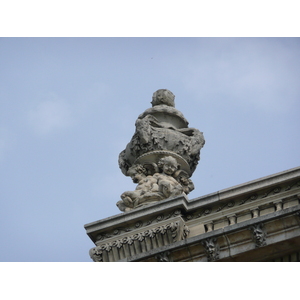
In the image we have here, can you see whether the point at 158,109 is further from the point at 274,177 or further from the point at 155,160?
the point at 274,177

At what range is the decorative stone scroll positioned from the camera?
16.4 meters

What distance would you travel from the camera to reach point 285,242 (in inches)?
593

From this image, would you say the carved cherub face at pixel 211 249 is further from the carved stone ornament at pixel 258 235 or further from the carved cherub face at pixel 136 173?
the carved cherub face at pixel 136 173

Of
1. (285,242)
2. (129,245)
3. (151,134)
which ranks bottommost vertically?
(285,242)

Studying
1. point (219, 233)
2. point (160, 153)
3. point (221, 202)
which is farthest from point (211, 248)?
point (160, 153)

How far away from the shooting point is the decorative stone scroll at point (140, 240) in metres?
16.4

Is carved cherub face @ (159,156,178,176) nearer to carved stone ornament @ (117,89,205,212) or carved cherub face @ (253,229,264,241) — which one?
carved stone ornament @ (117,89,205,212)

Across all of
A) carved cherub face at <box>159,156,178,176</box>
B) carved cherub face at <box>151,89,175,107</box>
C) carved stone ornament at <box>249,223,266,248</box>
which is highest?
carved cherub face at <box>151,89,175,107</box>

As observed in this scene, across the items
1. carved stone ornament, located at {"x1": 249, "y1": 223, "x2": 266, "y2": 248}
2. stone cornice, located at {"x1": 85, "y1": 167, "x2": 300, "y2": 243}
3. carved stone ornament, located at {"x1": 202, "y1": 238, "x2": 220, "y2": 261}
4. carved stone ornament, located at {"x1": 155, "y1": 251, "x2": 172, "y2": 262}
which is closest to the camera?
carved stone ornament, located at {"x1": 249, "y1": 223, "x2": 266, "y2": 248}

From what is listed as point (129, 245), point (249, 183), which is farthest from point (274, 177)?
point (129, 245)

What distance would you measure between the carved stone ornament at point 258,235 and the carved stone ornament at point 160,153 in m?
3.32

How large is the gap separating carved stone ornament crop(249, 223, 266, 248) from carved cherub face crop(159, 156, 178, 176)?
13.6 ft

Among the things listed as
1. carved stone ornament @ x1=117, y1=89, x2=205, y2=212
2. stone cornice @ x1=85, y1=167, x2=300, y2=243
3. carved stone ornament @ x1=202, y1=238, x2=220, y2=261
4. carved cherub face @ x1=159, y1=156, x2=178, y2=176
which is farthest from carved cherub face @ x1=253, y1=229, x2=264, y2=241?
carved cherub face @ x1=159, y1=156, x2=178, y2=176

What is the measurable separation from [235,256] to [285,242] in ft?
3.20
